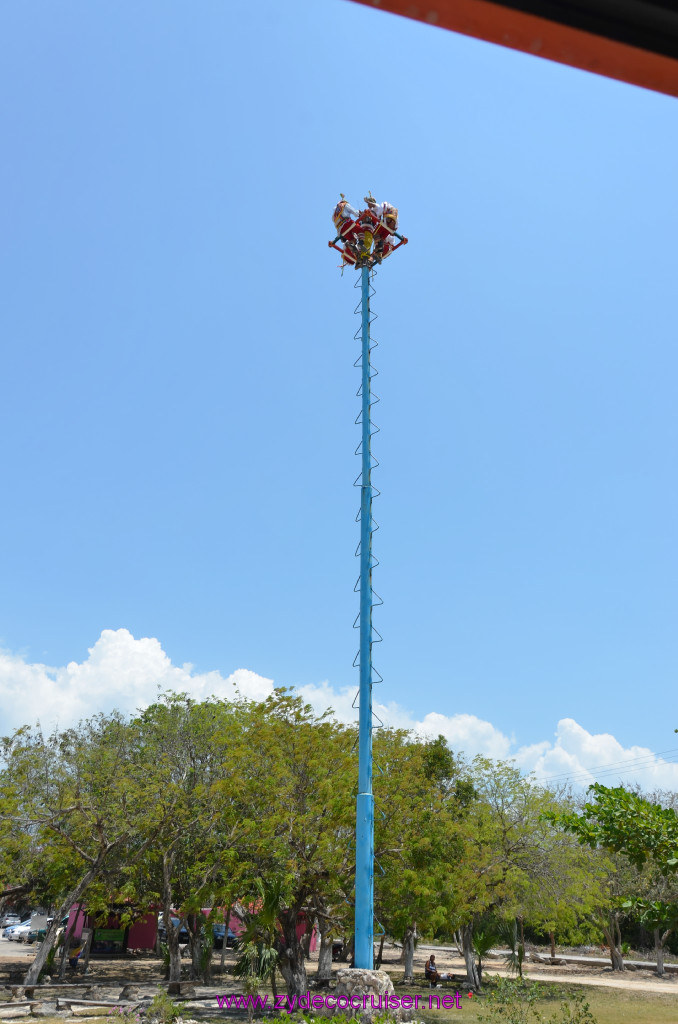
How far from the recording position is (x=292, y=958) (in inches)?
733

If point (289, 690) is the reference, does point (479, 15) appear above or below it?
below

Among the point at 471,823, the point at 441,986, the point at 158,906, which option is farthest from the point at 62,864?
the point at 441,986

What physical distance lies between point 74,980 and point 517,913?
16.6 metres

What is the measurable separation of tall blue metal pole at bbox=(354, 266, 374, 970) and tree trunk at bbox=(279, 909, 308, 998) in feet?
19.3

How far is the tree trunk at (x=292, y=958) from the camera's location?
18672 mm

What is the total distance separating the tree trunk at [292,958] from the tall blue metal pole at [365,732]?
5.89 metres

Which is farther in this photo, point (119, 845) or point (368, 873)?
point (119, 845)

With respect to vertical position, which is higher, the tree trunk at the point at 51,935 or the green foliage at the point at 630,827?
the green foliage at the point at 630,827

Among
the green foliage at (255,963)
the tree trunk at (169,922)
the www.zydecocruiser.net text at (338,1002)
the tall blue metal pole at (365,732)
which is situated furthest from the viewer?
the tree trunk at (169,922)

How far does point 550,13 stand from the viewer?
1.39 meters

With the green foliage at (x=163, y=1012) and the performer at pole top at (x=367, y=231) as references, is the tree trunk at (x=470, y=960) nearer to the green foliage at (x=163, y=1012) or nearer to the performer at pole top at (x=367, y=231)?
the green foliage at (x=163, y=1012)

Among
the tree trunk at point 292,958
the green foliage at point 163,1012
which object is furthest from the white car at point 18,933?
the green foliage at point 163,1012

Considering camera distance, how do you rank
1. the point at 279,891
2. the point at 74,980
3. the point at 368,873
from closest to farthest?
the point at 368,873, the point at 279,891, the point at 74,980

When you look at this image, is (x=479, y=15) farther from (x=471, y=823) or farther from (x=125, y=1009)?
(x=471, y=823)
